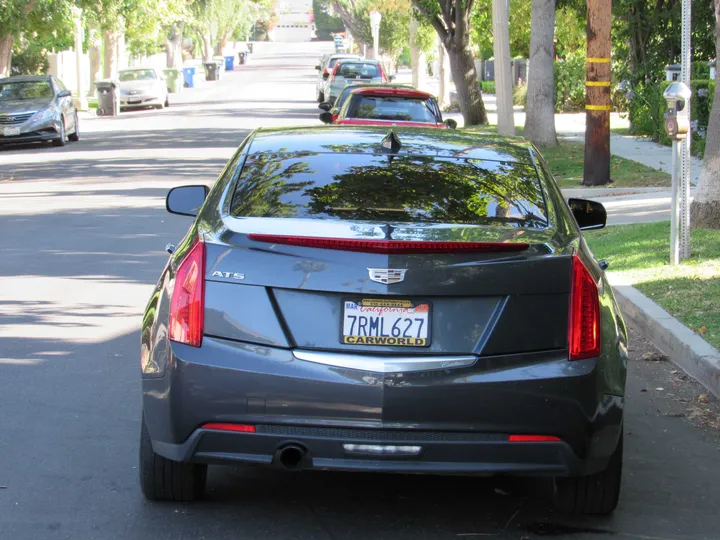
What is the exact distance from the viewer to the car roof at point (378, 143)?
5543 millimetres

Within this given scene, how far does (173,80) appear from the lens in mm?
56875

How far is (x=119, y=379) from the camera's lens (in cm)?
719

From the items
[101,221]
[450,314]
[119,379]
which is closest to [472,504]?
[450,314]

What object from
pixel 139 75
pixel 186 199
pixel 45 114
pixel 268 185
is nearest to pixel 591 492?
pixel 268 185

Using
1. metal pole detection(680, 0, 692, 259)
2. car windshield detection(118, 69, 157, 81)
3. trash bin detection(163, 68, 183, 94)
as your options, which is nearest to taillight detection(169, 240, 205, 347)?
metal pole detection(680, 0, 692, 259)

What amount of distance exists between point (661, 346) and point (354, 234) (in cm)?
438

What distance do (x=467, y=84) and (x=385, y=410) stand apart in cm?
2709

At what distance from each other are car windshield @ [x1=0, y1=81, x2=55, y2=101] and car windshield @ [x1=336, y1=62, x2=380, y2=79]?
37.8ft

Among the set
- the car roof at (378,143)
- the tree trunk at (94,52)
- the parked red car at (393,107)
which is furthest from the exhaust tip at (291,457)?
the tree trunk at (94,52)

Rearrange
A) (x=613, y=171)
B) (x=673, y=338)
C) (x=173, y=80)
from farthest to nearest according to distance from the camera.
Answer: (x=173, y=80) → (x=613, y=171) → (x=673, y=338)

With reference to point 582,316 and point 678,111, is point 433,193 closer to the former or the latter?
point 582,316

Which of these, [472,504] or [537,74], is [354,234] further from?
[537,74]

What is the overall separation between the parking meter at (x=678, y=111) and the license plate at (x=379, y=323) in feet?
19.0

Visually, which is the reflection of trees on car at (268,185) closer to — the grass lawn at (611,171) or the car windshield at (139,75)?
the grass lawn at (611,171)
